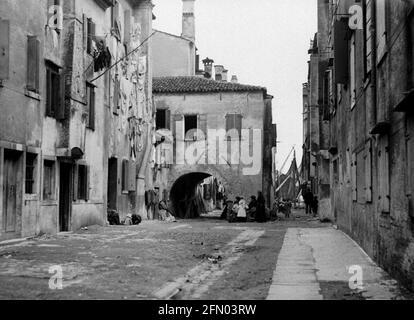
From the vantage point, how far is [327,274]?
1089 centimetres

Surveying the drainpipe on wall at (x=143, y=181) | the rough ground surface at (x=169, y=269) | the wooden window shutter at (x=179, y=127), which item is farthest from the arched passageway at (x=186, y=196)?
the rough ground surface at (x=169, y=269)

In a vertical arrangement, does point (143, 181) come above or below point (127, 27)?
below

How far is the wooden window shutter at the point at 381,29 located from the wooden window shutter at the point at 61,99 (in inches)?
399

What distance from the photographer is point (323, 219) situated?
1193 inches

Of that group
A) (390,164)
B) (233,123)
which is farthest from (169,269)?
(233,123)

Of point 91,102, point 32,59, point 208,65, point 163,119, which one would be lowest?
point 91,102

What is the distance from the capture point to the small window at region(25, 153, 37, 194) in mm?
16953

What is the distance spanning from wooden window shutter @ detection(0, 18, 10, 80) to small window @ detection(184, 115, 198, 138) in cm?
2369

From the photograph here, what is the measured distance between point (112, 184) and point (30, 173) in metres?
9.98

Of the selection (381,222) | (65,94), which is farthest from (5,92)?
(381,222)

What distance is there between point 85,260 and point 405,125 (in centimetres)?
643

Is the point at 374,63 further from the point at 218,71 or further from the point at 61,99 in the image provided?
the point at 218,71

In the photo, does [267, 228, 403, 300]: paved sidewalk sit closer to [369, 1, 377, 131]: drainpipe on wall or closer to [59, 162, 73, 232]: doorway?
[369, 1, 377, 131]: drainpipe on wall
